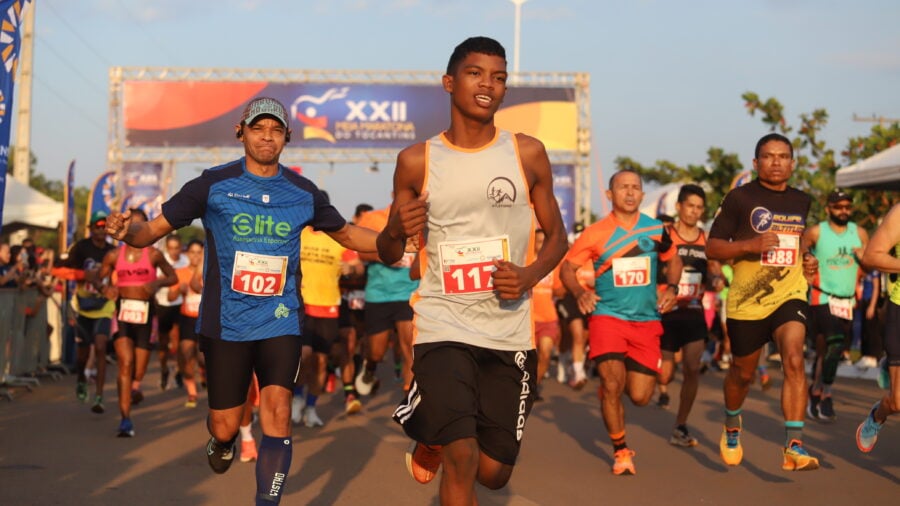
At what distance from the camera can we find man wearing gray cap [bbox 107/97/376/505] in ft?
21.0

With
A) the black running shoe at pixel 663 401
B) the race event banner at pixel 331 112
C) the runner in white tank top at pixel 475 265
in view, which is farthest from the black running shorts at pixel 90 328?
the race event banner at pixel 331 112

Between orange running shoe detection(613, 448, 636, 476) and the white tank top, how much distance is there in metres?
3.44

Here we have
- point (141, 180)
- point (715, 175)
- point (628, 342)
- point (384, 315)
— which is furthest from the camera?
point (141, 180)

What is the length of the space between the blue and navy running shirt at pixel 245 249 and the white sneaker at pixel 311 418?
16.8 ft

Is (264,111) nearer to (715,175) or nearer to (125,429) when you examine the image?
(125,429)

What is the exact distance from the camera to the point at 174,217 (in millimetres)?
6414

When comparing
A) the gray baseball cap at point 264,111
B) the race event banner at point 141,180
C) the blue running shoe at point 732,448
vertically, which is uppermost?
the race event banner at point 141,180

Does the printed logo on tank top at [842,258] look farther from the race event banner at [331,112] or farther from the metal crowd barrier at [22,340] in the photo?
the race event banner at [331,112]

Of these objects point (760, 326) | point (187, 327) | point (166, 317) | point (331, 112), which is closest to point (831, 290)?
point (760, 326)

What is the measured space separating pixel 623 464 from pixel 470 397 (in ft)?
12.0

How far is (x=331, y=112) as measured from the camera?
43125 mm

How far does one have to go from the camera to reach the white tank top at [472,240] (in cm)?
523

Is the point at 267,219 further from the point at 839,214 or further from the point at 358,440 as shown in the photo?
the point at 839,214

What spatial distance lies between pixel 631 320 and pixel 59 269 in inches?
275
